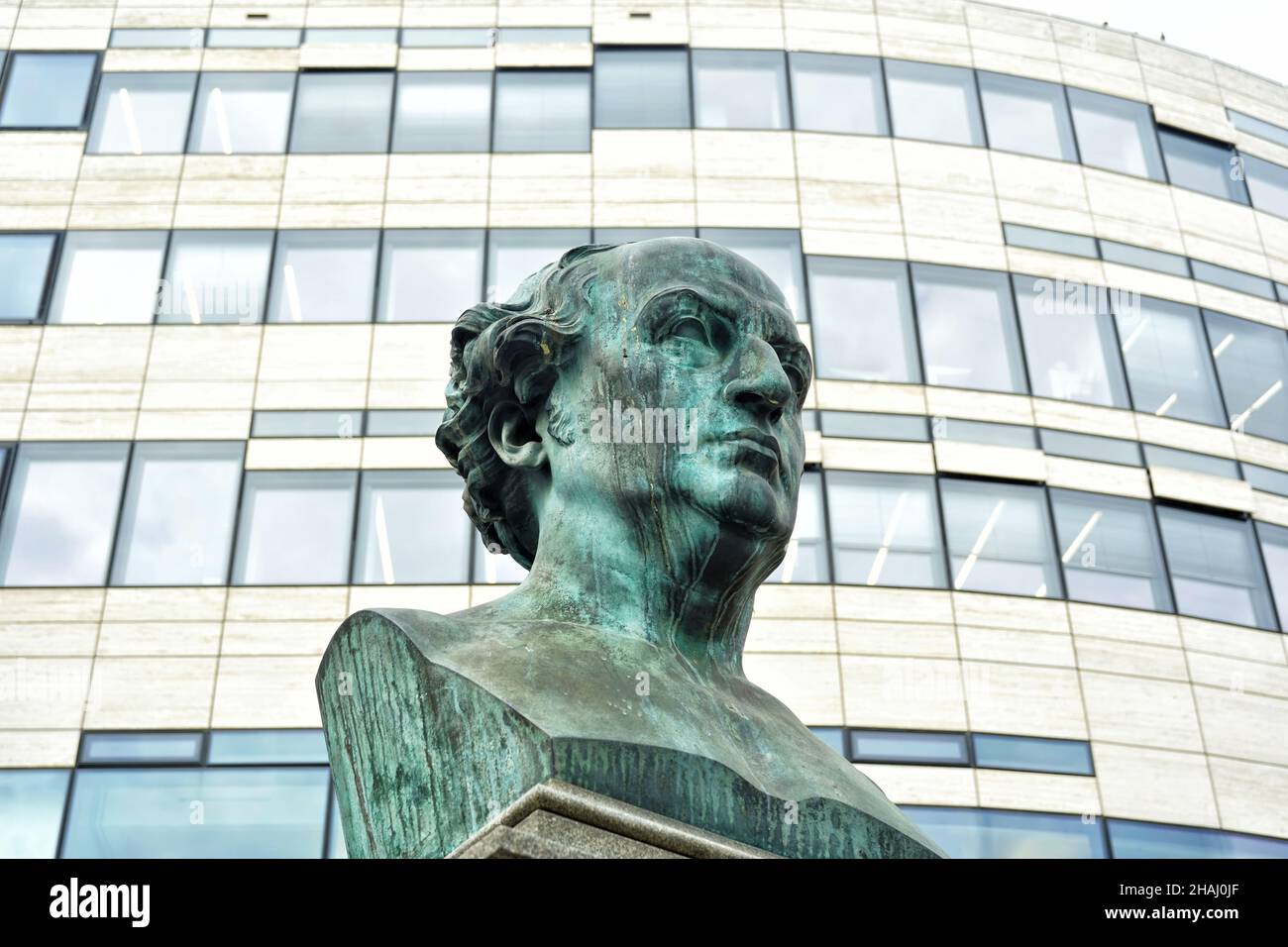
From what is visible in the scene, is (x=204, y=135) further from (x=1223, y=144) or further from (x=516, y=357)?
(x=516, y=357)

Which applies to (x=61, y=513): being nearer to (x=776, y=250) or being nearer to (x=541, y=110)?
(x=541, y=110)

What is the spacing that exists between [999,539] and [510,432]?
1718 centimetres

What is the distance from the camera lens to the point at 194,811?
19375 millimetres

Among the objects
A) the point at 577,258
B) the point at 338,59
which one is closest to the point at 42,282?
the point at 338,59

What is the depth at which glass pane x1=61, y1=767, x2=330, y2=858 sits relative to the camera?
1914 cm

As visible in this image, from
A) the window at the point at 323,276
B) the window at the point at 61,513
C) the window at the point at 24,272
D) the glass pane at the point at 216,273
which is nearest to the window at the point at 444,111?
the window at the point at 323,276

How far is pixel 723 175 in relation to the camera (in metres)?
23.5

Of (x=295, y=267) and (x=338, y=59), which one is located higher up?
(x=338, y=59)

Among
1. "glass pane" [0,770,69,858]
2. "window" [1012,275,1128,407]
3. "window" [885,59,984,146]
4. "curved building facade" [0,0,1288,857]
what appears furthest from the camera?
"window" [885,59,984,146]

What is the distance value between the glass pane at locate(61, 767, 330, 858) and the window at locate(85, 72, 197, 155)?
9.39m

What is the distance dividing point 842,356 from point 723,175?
3.20 m

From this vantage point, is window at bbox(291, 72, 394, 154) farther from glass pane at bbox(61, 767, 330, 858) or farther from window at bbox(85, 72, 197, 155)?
glass pane at bbox(61, 767, 330, 858)

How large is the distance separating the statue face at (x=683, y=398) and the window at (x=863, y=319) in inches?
Answer: 677

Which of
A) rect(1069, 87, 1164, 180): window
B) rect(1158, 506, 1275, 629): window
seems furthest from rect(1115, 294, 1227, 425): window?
rect(1069, 87, 1164, 180): window
